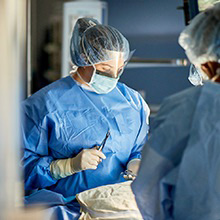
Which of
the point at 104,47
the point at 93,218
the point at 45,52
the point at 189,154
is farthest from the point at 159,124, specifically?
the point at 45,52

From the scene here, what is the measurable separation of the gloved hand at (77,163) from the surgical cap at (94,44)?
1.47 ft

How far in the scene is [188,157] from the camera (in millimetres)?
1295

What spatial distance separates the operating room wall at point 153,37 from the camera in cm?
463

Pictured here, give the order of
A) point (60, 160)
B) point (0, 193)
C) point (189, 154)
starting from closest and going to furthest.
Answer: point (0, 193) < point (189, 154) < point (60, 160)

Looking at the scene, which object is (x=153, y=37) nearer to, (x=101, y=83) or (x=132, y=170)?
(x=101, y=83)

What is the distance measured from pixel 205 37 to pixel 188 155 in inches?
15.5

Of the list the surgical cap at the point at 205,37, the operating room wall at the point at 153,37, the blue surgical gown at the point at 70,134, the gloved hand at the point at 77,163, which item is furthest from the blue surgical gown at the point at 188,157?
the operating room wall at the point at 153,37

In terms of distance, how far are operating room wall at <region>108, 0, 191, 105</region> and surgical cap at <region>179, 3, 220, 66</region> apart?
323 centimetres

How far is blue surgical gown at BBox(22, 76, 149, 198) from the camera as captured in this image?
2.01 meters

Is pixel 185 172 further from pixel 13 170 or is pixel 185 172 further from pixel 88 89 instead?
pixel 88 89

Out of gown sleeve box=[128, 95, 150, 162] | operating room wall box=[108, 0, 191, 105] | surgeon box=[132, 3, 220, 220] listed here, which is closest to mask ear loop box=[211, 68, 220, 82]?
surgeon box=[132, 3, 220, 220]

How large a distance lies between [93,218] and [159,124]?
544 millimetres

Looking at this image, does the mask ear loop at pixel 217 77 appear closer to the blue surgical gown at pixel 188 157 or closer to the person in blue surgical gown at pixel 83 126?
the blue surgical gown at pixel 188 157

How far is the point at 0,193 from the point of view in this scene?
817 mm
